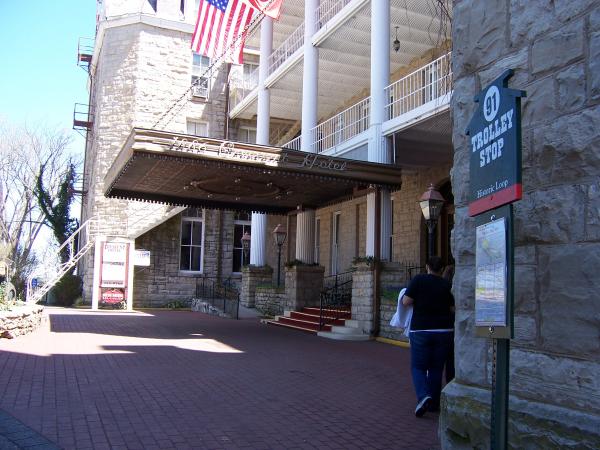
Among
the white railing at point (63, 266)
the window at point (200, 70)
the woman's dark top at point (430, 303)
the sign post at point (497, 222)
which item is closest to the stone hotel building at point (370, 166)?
the window at point (200, 70)

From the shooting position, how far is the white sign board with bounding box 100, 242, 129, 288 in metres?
21.3

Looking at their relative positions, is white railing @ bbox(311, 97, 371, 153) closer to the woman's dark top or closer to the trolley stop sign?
the woman's dark top

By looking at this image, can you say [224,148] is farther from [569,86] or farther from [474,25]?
[569,86]

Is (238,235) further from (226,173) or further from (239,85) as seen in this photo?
(226,173)

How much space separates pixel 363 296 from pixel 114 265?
442 inches

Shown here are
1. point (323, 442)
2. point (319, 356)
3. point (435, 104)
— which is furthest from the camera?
point (435, 104)

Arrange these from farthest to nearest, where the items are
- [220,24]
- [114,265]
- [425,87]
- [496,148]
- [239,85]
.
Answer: [239,85] → [114,265] → [220,24] → [425,87] → [496,148]

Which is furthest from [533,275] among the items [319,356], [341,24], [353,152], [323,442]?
[341,24]

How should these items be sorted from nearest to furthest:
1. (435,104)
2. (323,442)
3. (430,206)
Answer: (323,442), (430,206), (435,104)

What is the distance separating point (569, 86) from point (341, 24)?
539 inches

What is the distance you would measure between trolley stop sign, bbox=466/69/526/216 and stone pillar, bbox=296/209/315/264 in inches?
575

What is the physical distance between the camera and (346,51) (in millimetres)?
18219

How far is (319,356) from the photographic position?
10414mm

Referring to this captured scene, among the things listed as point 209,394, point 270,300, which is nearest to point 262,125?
point 270,300
